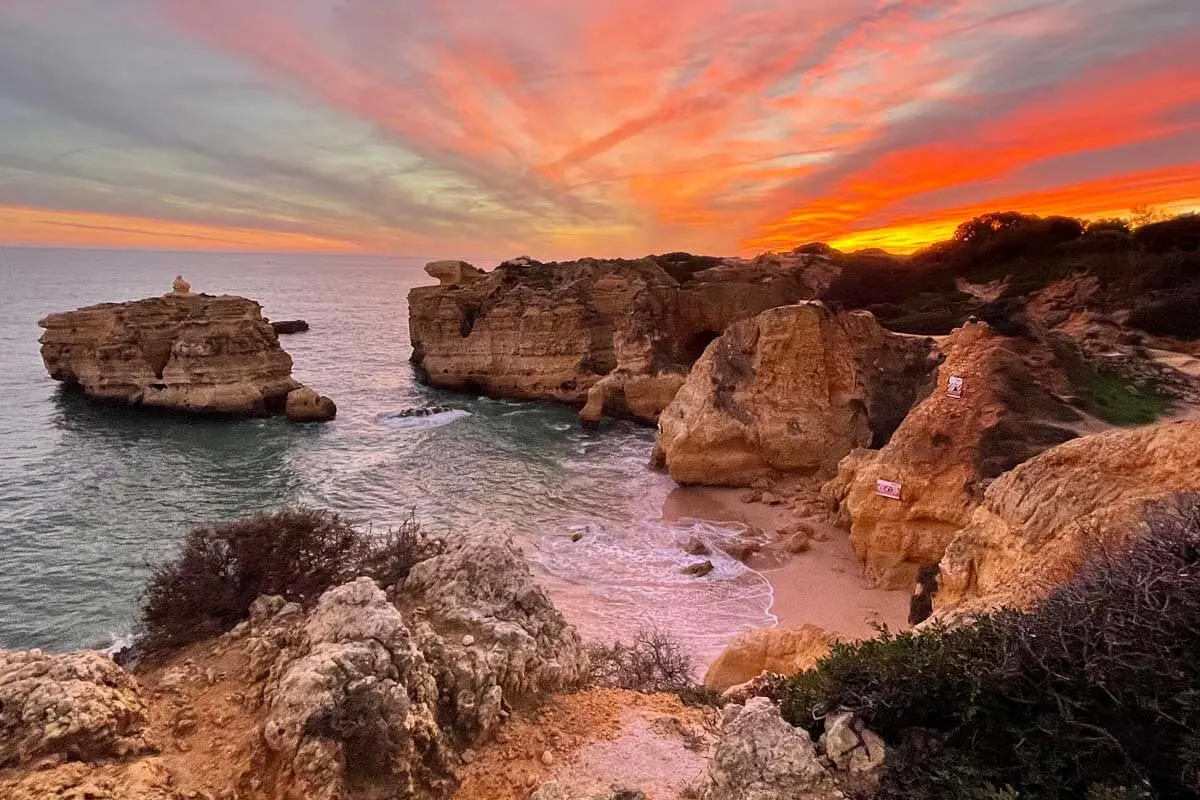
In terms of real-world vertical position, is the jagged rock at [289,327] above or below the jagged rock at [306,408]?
above

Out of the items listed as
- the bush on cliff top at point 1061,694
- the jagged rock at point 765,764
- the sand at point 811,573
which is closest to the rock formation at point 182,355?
the sand at point 811,573

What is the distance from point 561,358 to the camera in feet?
108

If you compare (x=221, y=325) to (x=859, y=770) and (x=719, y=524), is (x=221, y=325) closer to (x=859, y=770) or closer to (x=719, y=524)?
(x=719, y=524)

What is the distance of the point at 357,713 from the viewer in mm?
3781

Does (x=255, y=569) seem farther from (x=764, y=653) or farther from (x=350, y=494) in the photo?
(x=350, y=494)

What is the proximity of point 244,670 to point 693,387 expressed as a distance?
16.4 m

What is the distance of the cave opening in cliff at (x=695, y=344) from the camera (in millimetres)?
31256

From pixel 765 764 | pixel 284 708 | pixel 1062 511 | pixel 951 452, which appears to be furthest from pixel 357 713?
pixel 951 452

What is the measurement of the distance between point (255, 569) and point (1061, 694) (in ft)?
20.8

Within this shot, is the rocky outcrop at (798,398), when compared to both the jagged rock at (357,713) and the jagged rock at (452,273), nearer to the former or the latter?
the jagged rock at (357,713)

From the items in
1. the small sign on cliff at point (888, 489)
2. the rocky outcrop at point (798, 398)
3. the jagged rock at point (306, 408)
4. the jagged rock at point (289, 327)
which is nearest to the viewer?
the small sign on cliff at point (888, 489)

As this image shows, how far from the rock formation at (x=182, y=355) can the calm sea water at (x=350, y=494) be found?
4.42 feet

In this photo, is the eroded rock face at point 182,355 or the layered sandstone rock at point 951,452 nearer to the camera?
the layered sandstone rock at point 951,452

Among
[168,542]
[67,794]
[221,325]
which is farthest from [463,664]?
[221,325]
